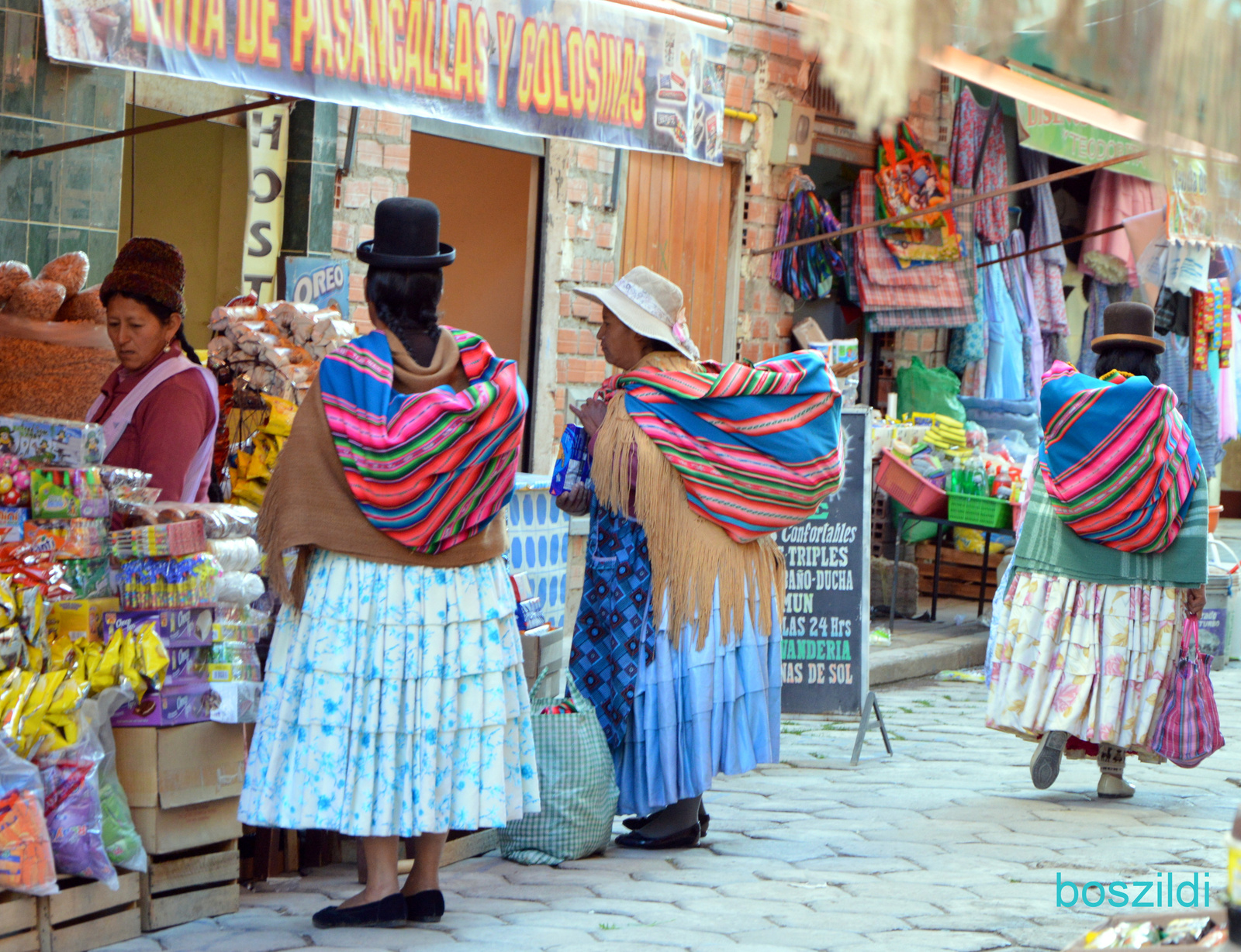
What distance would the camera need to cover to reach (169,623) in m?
4.22

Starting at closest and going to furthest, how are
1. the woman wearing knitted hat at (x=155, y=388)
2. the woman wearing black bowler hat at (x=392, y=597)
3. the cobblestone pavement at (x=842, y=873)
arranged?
the woman wearing black bowler hat at (x=392, y=597), the cobblestone pavement at (x=842, y=873), the woman wearing knitted hat at (x=155, y=388)

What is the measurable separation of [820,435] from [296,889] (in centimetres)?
227

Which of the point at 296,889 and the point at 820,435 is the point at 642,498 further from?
the point at 296,889

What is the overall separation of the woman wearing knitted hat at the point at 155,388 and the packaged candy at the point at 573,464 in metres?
1.16

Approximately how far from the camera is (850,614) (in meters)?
7.05

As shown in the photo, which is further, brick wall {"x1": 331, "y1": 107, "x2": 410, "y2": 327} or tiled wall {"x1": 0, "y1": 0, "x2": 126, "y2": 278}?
brick wall {"x1": 331, "y1": 107, "x2": 410, "y2": 327}

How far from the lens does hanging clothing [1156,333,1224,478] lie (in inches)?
549

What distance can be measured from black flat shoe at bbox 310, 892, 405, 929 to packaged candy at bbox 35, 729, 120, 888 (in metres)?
0.56

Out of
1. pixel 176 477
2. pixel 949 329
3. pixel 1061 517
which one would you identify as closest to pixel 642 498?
pixel 176 477

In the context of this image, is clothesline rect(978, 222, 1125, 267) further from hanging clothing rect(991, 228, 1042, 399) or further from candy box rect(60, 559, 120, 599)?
candy box rect(60, 559, 120, 599)

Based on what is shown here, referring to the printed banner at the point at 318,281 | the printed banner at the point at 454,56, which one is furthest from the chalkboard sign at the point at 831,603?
the printed banner at the point at 318,281

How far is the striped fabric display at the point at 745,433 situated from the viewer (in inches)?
204

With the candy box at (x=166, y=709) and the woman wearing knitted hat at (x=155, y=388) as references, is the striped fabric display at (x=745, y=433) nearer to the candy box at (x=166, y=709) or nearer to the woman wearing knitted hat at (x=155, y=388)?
the woman wearing knitted hat at (x=155, y=388)
